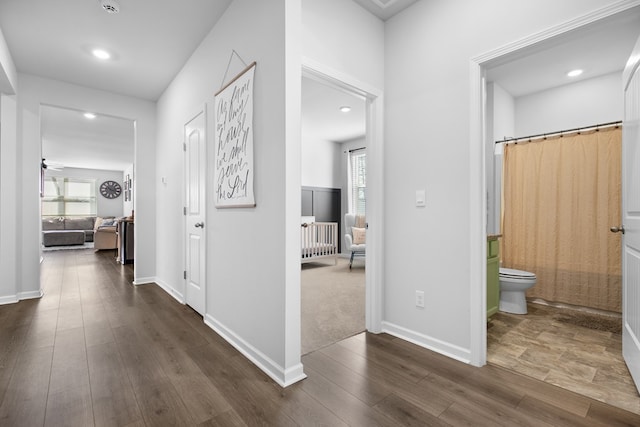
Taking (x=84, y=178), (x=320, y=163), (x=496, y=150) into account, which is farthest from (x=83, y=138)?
(x=496, y=150)

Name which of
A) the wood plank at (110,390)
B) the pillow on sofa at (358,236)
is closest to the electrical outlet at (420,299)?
the wood plank at (110,390)

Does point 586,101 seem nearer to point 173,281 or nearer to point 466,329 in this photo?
point 466,329

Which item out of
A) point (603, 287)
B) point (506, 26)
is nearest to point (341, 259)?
point (603, 287)

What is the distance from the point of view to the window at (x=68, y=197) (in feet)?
32.0

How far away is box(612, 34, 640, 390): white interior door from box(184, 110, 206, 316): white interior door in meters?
2.98

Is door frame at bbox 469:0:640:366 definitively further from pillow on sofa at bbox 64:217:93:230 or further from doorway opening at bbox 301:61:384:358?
pillow on sofa at bbox 64:217:93:230

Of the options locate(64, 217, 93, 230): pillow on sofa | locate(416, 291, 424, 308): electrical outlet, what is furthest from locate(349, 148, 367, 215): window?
locate(64, 217, 93, 230): pillow on sofa

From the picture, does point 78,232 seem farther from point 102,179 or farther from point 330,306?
point 330,306

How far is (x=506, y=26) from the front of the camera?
6.03 feet

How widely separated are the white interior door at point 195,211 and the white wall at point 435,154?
1673 mm

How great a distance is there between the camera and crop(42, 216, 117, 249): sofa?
24.0 ft

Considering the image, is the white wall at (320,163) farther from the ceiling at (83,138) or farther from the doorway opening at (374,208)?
the doorway opening at (374,208)

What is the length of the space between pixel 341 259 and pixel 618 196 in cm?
443

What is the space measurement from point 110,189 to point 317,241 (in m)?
9.14
